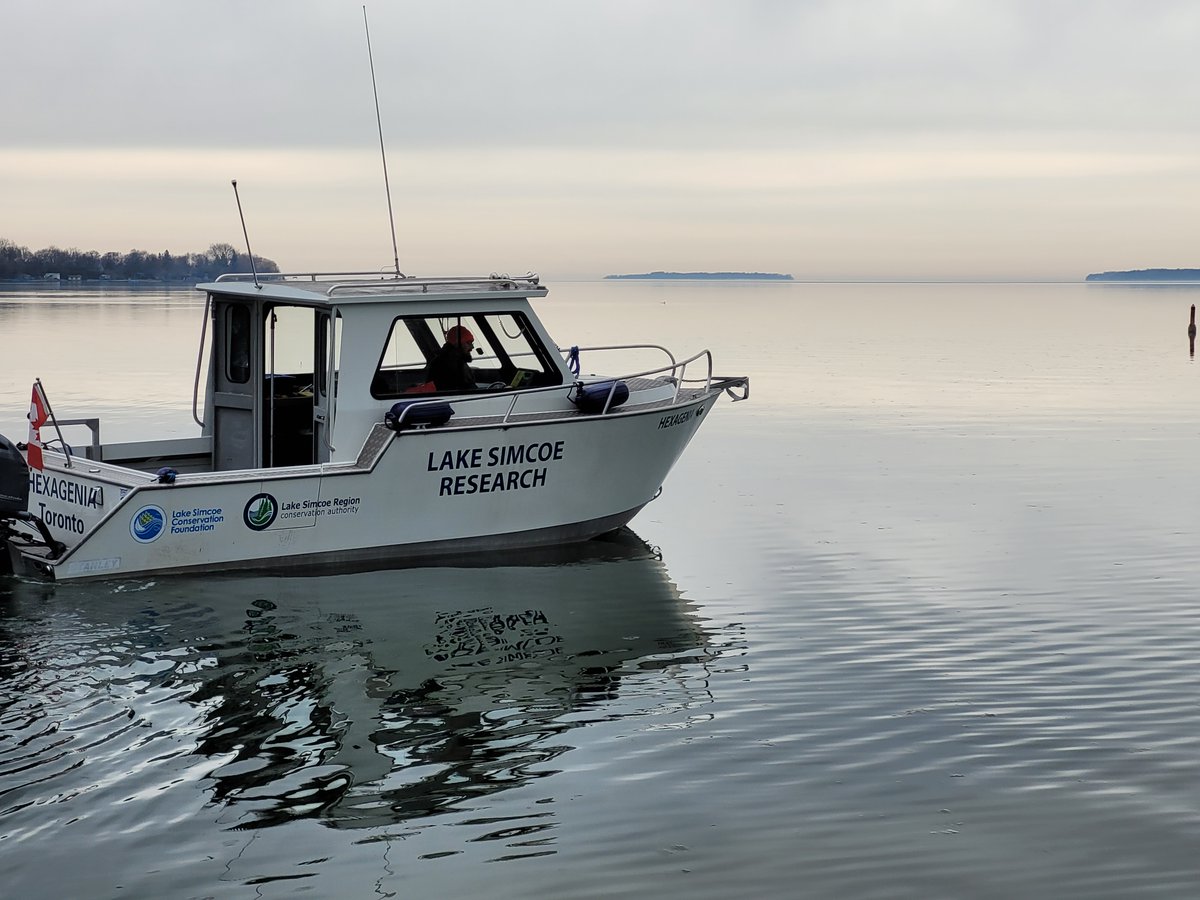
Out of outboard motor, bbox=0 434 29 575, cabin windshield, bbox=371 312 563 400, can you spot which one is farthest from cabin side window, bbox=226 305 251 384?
outboard motor, bbox=0 434 29 575

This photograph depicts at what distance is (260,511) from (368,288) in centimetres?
221

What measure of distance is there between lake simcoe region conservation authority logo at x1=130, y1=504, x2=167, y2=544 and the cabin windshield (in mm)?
2097

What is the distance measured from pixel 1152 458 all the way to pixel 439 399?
11.3 metres

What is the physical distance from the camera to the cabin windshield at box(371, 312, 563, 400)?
11.9 m

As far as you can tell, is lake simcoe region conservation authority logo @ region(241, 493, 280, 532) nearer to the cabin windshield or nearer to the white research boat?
the white research boat

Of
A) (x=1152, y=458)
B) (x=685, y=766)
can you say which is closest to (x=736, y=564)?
(x=685, y=766)

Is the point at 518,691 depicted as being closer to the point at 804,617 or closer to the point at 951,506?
the point at 804,617

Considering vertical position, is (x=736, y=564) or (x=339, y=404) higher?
(x=339, y=404)

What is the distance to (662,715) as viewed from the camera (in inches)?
316

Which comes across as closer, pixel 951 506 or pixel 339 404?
pixel 339 404

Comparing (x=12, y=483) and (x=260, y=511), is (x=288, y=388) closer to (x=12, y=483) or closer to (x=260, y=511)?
(x=260, y=511)

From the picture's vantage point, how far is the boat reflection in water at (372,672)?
6.92m

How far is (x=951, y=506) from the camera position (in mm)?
15242

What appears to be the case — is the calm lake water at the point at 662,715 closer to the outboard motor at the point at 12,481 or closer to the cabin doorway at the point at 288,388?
the outboard motor at the point at 12,481
